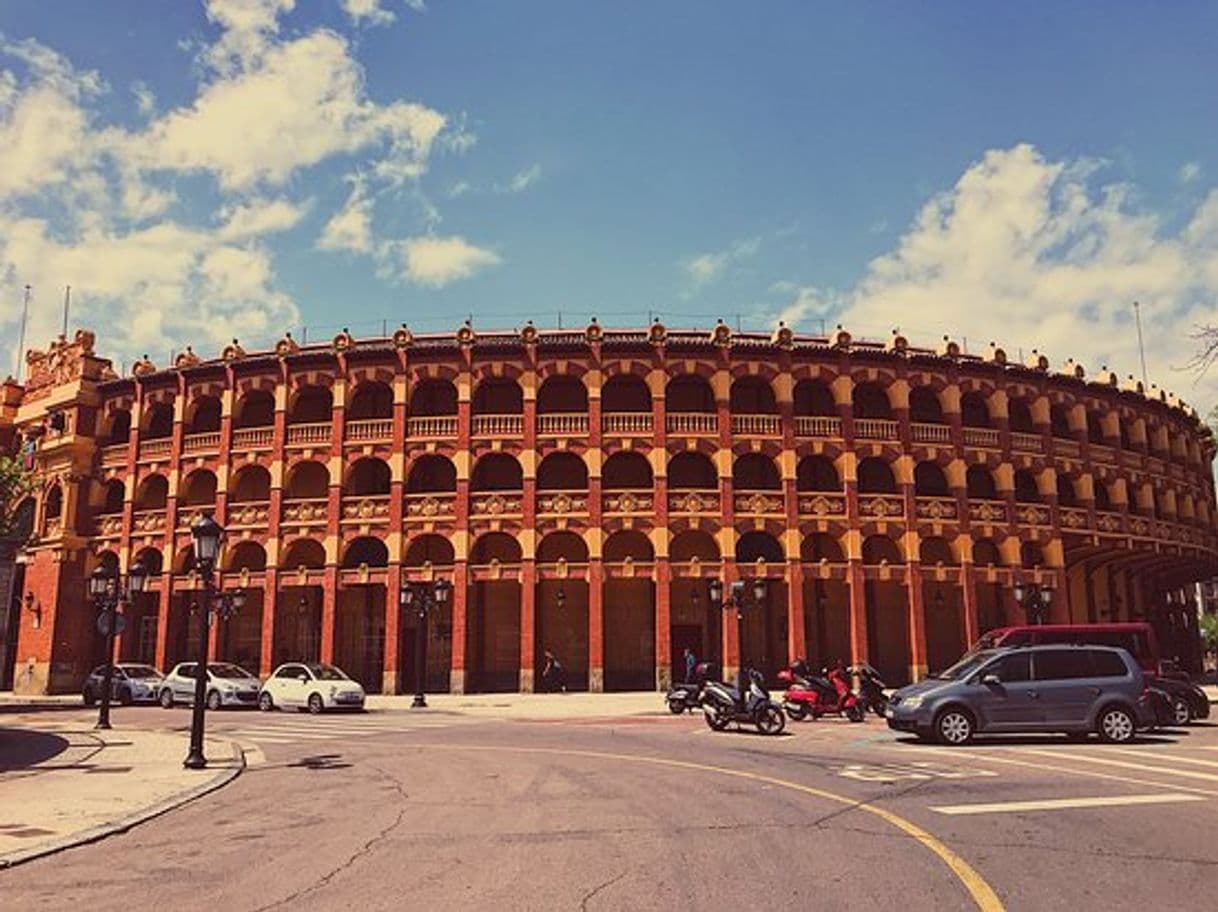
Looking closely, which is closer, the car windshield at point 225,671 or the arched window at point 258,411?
the car windshield at point 225,671

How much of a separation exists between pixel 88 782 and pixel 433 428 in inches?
985

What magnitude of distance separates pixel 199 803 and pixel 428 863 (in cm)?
501

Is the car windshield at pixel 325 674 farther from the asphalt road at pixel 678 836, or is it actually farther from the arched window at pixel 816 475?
the arched window at pixel 816 475

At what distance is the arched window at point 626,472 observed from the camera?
3738cm

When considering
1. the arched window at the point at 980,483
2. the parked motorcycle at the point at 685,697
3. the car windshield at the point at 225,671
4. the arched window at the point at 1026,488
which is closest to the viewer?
the parked motorcycle at the point at 685,697

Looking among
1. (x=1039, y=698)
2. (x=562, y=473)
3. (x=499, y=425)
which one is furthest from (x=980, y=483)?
(x=1039, y=698)

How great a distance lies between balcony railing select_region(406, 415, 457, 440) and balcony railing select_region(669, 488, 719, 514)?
30.3 ft

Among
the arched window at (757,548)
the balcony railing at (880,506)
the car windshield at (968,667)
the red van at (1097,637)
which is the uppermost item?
the balcony railing at (880,506)

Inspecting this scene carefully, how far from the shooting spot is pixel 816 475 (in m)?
38.7

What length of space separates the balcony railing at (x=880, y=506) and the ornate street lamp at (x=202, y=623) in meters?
27.2

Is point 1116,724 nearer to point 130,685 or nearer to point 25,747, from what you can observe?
point 25,747

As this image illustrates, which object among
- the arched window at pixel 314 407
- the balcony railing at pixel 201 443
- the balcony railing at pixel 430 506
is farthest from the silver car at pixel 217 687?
the arched window at pixel 314 407

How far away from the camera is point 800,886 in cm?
650

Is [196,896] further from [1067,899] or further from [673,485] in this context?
[673,485]
